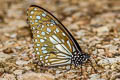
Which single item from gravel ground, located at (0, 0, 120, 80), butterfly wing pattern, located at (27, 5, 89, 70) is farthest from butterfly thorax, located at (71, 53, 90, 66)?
gravel ground, located at (0, 0, 120, 80)

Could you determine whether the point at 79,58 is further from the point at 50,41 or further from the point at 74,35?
the point at 74,35

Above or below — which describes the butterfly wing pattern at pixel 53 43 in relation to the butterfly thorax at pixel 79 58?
above

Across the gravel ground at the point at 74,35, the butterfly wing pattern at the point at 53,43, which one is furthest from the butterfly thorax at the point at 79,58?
the gravel ground at the point at 74,35

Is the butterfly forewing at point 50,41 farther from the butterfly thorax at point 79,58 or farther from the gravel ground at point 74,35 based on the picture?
the gravel ground at point 74,35

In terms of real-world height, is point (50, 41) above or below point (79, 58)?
above

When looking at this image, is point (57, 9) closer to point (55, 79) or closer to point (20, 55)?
point (20, 55)

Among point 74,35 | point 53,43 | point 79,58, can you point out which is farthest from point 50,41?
point 74,35

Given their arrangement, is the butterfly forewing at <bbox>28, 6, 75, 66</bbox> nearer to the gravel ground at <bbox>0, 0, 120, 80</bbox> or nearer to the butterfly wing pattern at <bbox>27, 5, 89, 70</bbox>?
the butterfly wing pattern at <bbox>27, 5, 89, 70</bbox>
